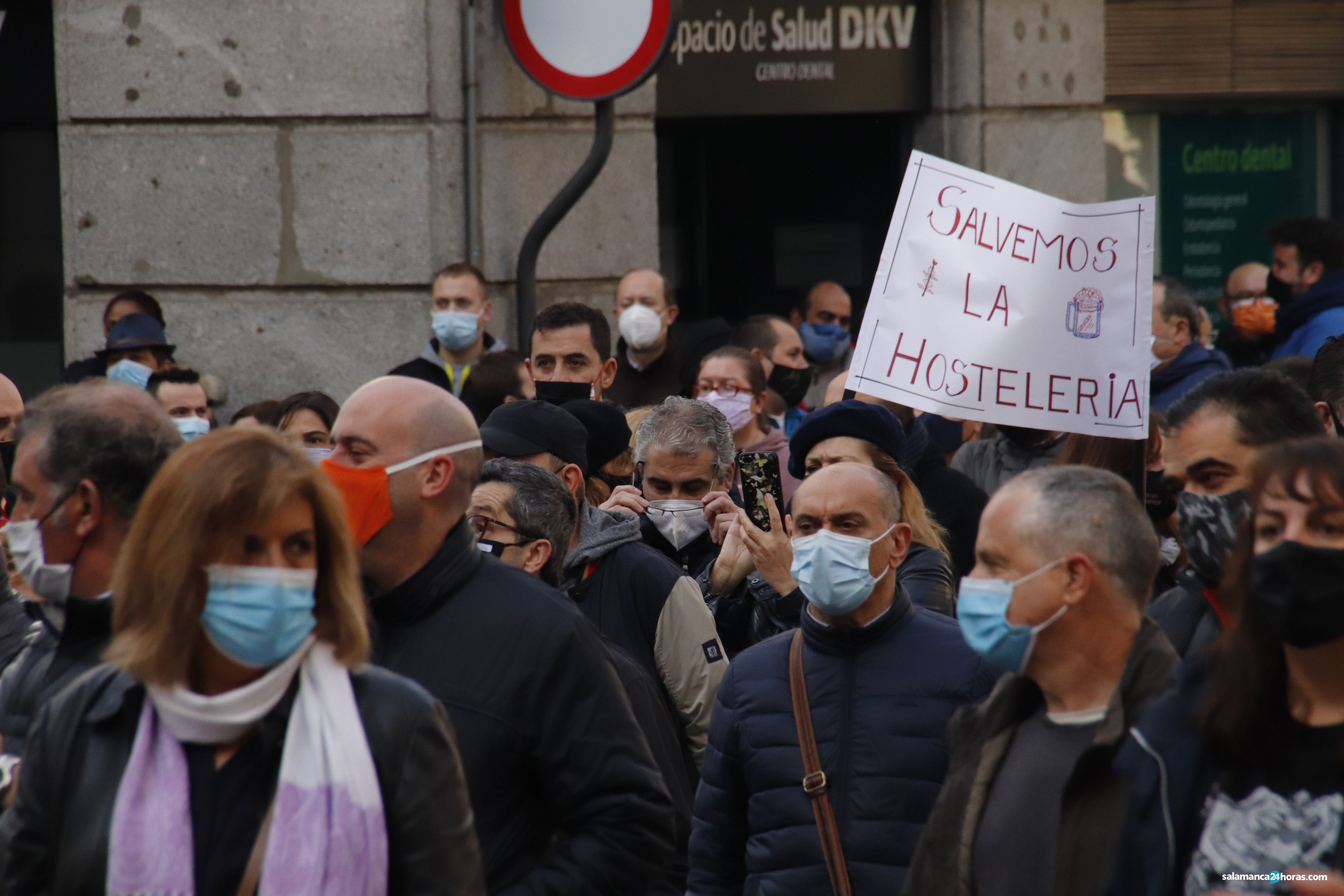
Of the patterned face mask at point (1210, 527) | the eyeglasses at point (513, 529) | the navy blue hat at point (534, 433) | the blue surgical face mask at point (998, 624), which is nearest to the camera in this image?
the blue surgical face mask at point (998, 624)

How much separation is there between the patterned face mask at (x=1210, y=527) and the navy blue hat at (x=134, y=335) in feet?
16.8

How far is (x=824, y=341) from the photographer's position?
939cm

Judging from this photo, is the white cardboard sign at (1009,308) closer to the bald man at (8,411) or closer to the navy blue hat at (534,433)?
the navy blue hat at (534,433)

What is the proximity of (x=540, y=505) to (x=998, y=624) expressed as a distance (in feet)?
→ 5.58

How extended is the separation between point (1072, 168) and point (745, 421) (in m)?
3.20

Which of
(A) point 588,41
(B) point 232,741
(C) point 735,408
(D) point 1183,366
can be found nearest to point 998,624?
(B) point 232,741

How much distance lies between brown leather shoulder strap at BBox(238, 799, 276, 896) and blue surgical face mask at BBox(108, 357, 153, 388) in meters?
5.22

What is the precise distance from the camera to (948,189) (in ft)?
18.6

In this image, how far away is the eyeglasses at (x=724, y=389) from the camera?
7.24 meters

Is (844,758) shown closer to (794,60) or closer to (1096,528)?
(1096,528)

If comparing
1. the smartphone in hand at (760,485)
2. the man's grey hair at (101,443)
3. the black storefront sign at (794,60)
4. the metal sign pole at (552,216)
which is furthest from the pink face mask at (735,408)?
the man's grey hair at (101,443)

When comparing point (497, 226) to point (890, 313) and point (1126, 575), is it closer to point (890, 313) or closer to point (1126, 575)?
point (890, 313)

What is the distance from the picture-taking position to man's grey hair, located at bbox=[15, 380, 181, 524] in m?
3.34

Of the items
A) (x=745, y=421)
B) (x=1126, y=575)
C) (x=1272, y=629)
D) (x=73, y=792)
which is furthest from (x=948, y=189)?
(x=73, y=792)
